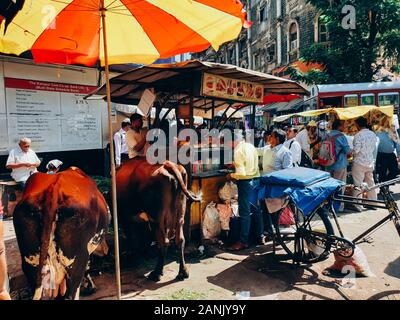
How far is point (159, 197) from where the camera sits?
431 centimetres

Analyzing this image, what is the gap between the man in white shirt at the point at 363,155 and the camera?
7316 mm

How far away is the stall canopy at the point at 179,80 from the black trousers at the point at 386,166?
3709 millimetres

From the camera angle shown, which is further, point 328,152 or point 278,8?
point 278,8

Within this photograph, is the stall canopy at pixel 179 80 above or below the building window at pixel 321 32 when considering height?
below

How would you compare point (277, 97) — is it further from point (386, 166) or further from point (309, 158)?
point (386, 166)

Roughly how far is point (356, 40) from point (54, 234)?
598 inches

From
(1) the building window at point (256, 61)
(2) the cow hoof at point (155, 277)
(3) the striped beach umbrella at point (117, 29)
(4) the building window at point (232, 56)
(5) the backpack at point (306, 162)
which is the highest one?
(4) the building window at point (232, 56)

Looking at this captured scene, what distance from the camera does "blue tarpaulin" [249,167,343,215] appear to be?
3934mm

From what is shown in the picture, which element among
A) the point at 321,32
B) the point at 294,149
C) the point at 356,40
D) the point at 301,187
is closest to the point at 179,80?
the point at 301,187

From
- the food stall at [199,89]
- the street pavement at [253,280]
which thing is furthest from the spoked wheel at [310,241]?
the food stall at [199,89]

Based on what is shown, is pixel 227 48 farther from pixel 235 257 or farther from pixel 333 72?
pixel 235 257

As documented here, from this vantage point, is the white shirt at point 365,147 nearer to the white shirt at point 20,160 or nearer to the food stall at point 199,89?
the food stall at point 199,89

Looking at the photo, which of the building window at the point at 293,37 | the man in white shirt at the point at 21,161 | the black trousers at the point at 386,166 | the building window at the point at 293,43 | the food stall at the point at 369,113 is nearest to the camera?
the man in white shirt at the point at 21,161

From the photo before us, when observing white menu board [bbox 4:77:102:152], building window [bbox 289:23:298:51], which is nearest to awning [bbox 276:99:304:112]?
building window [bbox 289:23:298:51]
